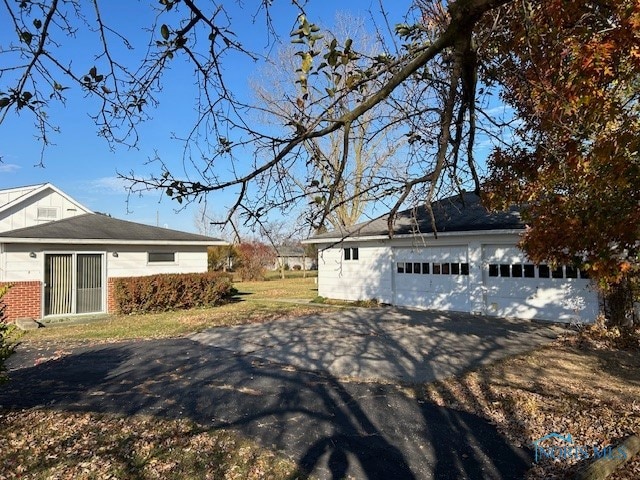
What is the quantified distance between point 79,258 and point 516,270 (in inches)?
583

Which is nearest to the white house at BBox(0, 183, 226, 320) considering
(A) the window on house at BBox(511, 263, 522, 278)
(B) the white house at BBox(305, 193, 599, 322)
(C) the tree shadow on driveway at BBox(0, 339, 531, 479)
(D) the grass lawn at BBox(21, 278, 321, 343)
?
(D) the grass lawn at BBox(21, 278, 321, 343)

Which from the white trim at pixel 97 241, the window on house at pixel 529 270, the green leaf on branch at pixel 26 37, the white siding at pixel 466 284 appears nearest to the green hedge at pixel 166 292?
the white trim at pixel 97 241

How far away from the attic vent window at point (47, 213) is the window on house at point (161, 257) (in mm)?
7353

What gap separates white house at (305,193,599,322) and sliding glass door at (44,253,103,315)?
9.21 metres

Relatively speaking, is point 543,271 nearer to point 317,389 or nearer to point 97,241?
point 317,389

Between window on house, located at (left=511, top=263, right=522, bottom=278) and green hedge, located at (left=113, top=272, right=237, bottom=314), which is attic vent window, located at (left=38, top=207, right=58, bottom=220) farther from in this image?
window on house, located at (left=511, top=263, right=522, bottom=278)

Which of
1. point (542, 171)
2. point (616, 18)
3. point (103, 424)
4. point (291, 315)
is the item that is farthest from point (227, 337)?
point (616, 18)

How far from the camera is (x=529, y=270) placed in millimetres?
12258

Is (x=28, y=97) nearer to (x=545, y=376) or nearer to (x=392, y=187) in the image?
(x=392, y=187)

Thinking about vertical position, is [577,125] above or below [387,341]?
above

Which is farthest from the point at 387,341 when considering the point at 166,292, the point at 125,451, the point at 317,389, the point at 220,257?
the point at 220,257

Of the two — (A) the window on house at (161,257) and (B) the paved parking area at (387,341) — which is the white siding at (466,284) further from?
(A) the window on house at (161,257)

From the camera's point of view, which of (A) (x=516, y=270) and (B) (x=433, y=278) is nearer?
(A) (x=516, y=270)

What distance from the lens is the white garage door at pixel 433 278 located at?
1396cm
